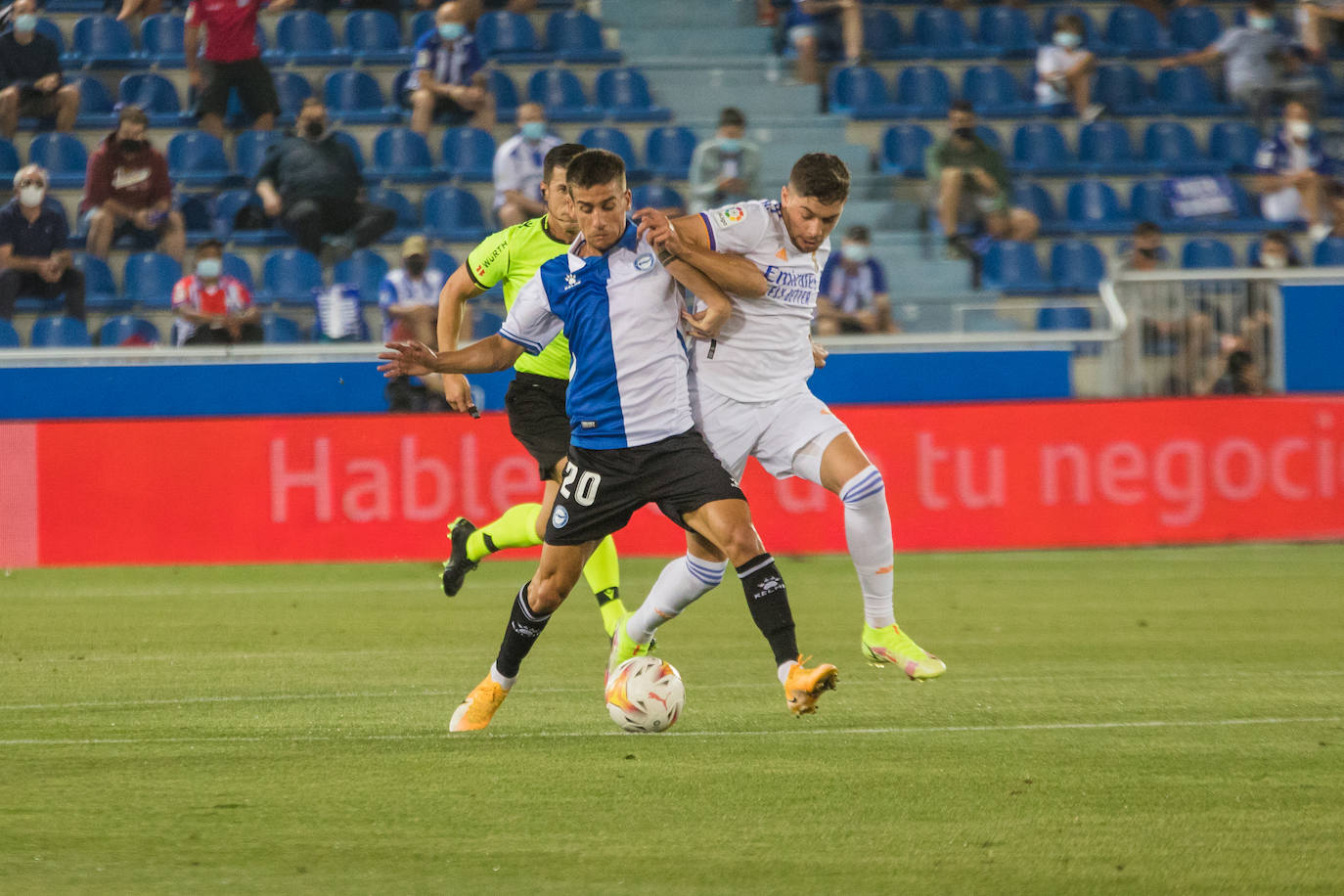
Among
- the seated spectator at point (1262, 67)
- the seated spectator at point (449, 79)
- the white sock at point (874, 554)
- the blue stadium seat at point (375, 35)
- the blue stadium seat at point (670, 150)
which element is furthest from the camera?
the seated spectator at point (1262, 67)

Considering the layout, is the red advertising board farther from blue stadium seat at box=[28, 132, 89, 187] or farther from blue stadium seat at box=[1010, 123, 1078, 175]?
blue stadium seat at box=[1010, 123, 1078, 175]

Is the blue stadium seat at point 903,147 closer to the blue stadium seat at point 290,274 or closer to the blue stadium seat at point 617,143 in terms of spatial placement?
the blue stadium seat at point 617,143

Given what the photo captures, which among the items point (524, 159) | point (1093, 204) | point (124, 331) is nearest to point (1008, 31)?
point (1093, 204)

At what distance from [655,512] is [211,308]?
4.15 m

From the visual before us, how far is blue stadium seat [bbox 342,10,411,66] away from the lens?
60.6 ft

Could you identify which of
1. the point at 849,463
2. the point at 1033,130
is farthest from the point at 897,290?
the point at 849,463

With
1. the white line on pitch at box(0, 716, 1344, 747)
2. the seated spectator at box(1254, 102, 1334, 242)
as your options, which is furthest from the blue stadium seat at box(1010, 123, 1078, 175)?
the white line on pitch at box(0, 716, 1344, 747)

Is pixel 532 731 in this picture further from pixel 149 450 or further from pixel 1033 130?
pixel 1033 130

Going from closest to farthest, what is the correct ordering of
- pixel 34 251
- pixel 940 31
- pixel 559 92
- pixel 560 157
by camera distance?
pixel 560 157, pixel 34 251, pixel 559 92, pixel 940 31

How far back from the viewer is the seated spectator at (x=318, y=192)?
635 inches

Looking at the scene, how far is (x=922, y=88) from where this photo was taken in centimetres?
1958

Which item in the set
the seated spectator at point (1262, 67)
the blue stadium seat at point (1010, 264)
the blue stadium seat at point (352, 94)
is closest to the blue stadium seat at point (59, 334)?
the blue stadium seat at point (352, 94)

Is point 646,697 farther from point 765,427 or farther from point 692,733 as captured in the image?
point 765,427

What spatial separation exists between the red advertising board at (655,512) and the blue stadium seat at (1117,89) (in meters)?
6.35
